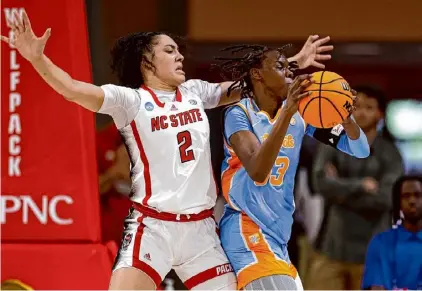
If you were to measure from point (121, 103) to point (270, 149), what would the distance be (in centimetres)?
71

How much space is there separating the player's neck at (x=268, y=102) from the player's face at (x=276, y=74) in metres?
0.03

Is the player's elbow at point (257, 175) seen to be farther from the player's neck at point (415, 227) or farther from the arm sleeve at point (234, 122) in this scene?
the player's neck at point (415, 227)

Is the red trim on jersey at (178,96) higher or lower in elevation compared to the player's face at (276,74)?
lower

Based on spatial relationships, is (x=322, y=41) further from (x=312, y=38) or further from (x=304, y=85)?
(x=304, y=85)

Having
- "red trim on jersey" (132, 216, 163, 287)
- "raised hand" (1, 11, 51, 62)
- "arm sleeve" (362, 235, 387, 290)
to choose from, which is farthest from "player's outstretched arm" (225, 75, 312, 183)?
"arm sleeve" (362, 235, 387, 290)

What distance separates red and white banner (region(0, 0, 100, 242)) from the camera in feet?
16.0

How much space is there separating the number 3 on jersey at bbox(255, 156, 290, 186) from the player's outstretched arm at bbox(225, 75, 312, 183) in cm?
15

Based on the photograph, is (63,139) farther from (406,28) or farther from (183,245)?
(406,28)

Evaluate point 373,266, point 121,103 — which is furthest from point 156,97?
point 373,266

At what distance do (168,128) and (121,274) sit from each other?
669 millimetres

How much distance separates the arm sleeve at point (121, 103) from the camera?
4.08 metres

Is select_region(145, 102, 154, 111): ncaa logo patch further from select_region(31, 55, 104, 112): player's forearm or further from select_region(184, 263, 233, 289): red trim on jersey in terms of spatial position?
select_region(184, 263, 233, 289): red trim on jersey

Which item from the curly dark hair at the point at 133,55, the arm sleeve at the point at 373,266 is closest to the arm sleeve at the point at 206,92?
the curly dark hair at the point at 133,55

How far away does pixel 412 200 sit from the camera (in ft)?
17.6
